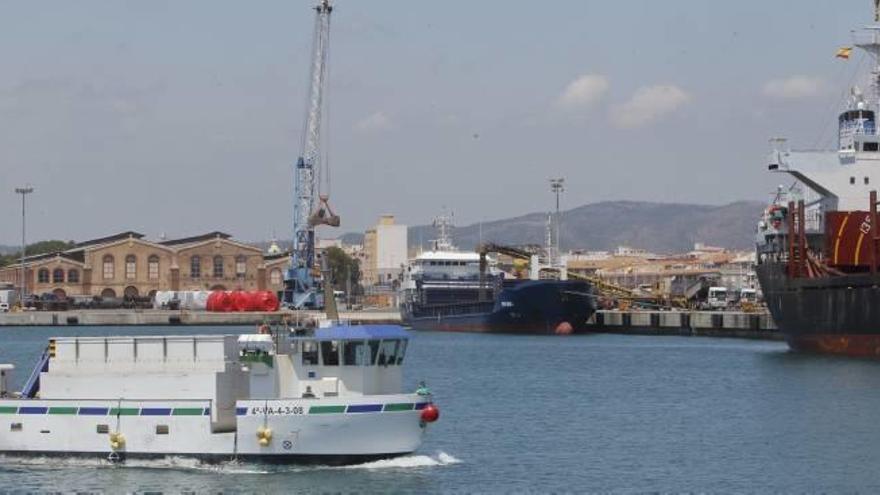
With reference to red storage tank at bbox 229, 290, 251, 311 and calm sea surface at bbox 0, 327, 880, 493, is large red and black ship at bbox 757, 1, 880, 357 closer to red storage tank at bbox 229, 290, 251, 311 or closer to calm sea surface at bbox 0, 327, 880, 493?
calm sea surface at bbox 0, 327, 880, 493

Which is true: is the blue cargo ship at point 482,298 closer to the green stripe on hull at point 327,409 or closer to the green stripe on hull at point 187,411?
the green stripe on hull at point 187,411

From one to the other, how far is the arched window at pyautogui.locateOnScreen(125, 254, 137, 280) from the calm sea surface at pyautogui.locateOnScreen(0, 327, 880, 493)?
111 m

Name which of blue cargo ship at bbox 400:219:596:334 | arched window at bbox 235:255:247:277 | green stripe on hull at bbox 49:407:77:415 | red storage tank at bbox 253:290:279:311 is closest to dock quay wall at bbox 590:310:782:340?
blue cargo ship at bbox 400:219:596:334

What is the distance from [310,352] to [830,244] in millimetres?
47855

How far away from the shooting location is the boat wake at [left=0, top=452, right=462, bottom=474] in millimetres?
34156

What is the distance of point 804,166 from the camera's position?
83.2 metres

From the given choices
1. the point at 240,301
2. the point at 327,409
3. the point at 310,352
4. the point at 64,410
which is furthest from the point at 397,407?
the point at 240,301

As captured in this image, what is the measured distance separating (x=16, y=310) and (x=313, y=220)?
43.7 metres

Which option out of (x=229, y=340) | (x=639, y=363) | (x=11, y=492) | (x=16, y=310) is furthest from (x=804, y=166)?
(x=16, y=310)

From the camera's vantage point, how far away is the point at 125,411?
35.4m

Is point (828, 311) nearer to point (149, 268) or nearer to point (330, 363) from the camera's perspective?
point (330, 363)

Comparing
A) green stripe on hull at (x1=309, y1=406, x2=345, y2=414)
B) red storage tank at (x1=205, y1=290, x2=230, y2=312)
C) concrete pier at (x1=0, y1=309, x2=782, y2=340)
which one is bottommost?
green stripe on hull at (x1=309, y1=406, x2=345, y2=414)

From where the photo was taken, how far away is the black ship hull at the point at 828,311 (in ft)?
233

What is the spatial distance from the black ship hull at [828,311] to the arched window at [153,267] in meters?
114
